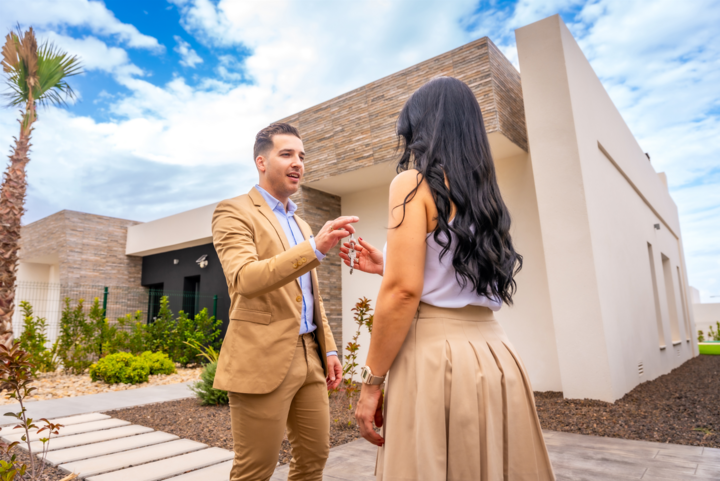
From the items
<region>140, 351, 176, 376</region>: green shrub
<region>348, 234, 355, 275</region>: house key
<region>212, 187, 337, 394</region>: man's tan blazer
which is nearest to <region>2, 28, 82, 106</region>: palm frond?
<region>140, 351, 176, 376</region>: green shrub

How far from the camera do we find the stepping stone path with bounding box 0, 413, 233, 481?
268 centimetres

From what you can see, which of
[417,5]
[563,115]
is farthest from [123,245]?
[563,115]

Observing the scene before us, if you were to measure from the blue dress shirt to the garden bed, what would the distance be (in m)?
5.84

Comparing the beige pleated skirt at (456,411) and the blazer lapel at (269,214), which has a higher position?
the blazer lapel at (269,214)

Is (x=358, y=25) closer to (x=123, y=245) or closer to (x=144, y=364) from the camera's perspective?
(x=144, y=364)

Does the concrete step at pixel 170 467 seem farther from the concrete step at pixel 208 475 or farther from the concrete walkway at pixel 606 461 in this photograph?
the concrete walkway at pixel 606 461

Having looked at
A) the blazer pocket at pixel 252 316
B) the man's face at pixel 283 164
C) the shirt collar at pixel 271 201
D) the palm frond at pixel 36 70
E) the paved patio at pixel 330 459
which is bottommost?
the paved patio at pixel 330 459

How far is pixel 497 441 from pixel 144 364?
777 cm

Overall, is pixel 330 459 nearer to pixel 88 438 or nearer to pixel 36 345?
pixel 88 438

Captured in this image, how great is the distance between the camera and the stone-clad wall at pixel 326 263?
735 centimetres

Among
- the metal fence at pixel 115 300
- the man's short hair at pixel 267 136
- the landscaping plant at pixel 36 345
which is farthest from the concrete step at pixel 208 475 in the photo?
the metal fence at pixel 115 300

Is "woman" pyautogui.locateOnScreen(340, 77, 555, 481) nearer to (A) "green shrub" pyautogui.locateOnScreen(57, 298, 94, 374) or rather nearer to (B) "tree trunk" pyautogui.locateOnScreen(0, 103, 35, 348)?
(B) "tree trunk" pyautogui.locateOnScreen(0, 103, 35, 348)

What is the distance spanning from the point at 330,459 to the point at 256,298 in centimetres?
197

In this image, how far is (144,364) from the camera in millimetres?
7320
